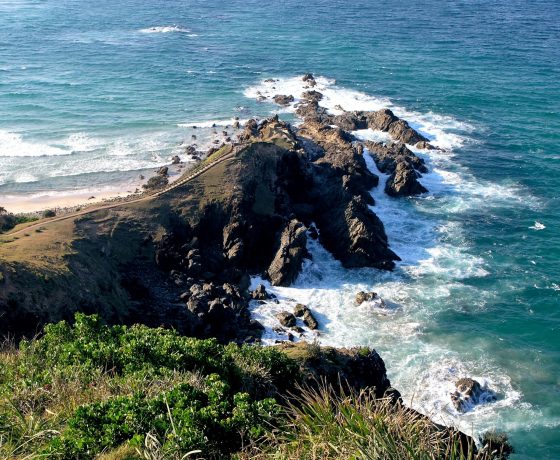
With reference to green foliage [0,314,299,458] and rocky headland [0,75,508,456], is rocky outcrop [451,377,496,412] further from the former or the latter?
Result: green foliage [0,314,299,458]

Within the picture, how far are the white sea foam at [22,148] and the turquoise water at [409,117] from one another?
0.28 m

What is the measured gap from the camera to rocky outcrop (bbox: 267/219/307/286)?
4241cm

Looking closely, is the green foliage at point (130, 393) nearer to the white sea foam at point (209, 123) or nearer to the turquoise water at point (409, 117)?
the turquoise water at point (409, 117)

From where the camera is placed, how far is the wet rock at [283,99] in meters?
79.1

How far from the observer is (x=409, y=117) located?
7400 cm

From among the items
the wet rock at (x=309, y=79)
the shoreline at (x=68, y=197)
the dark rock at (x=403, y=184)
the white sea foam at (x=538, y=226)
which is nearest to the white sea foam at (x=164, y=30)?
the wet rock at (x=309, y=79)

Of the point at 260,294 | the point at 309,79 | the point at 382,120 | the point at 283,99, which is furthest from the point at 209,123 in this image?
the point at 260,294

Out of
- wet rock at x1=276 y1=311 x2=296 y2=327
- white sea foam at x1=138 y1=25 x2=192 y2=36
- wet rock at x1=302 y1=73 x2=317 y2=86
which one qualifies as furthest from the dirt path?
white sea foam at x1=138 y1=25 x2=192 y2=36

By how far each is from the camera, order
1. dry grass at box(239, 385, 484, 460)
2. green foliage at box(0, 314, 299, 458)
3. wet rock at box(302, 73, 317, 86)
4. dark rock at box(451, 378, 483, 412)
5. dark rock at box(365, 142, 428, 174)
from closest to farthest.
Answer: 1. dry grass at box(239, 385, 484, 460)
2. green foliage at box(0, 314, 299, 458)
3. dark rock at box(451, 378, 483, 412)
4. dark rock at box(365, 142, 428, 174)
5. wet rock at box(302, 73, 317, 86)

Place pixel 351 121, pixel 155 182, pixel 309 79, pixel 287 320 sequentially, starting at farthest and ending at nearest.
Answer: pixel 309 79, pixel 351 121, pixel 155 182, pixel 287 320

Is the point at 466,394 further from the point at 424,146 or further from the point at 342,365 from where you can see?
the point at 424,146

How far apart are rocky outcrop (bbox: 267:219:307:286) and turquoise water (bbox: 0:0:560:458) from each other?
1487 millimetres

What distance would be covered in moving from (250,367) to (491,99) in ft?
222

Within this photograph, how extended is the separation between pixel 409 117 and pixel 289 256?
38.8 metres
